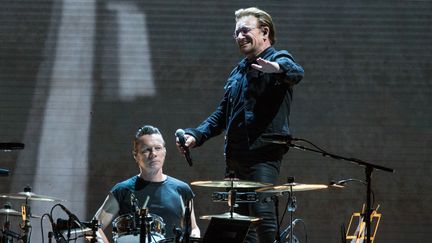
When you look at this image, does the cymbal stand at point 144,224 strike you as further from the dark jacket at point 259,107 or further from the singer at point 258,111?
the dark jacket at point 259,107

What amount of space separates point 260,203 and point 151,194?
1.11 meters

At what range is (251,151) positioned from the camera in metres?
4.09

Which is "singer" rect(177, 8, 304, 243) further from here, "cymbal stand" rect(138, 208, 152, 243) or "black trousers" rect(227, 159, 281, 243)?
"cymbal stand" rect(138, 208, 152, 243)

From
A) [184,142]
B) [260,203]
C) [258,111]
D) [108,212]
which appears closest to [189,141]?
[184,142]

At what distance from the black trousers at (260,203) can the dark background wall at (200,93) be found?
2.34 m

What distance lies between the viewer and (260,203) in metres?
4.01

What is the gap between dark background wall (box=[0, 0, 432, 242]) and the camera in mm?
6496

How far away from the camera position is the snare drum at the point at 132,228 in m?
4.35

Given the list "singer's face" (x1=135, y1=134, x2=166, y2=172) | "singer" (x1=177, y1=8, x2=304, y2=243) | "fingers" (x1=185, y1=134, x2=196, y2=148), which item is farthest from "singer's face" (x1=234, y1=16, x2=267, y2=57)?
"singer's face" (x1=135, y1=134, x2=166, y2=172)

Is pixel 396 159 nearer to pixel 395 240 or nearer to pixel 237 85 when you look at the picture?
pixel 395 240

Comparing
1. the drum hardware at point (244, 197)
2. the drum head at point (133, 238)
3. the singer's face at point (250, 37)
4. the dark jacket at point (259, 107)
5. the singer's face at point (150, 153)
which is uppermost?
the singer's face at point (250, 37)

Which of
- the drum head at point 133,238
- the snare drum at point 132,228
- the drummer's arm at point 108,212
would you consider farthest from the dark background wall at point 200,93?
the drum head at point 133,238

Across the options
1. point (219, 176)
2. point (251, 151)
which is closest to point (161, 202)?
point (251, 151)

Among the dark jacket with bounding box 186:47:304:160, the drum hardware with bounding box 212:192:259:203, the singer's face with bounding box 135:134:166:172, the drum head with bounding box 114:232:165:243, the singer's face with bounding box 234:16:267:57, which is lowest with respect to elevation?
the drum head with bounding box 114:232:165:243
